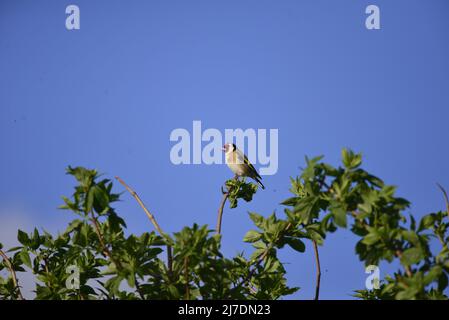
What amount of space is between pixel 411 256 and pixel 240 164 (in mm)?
8853

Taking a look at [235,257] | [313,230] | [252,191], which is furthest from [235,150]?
[313,230]

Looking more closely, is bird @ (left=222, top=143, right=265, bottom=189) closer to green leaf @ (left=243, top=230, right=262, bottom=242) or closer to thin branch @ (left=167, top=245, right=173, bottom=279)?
green leaf @ (left=243, top=230, right=262, bottom=242)

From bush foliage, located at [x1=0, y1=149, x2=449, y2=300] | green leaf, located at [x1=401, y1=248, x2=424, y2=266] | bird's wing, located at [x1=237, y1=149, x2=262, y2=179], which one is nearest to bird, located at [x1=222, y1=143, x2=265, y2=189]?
bird's wing, located at [x1=237, y1=149, x2=262, y2=179]

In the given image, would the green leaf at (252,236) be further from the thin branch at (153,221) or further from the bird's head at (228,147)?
the bird's head at (228,147)

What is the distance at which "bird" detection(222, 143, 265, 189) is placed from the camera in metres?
13.0

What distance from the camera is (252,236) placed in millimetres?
5789

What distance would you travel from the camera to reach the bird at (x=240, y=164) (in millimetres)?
12969

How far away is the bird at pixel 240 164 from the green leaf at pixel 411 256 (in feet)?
27.4

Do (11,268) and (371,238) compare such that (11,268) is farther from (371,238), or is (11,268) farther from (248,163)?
(248,163)

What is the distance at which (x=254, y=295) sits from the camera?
5.68 meters

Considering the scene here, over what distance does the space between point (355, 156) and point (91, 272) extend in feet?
9.51
